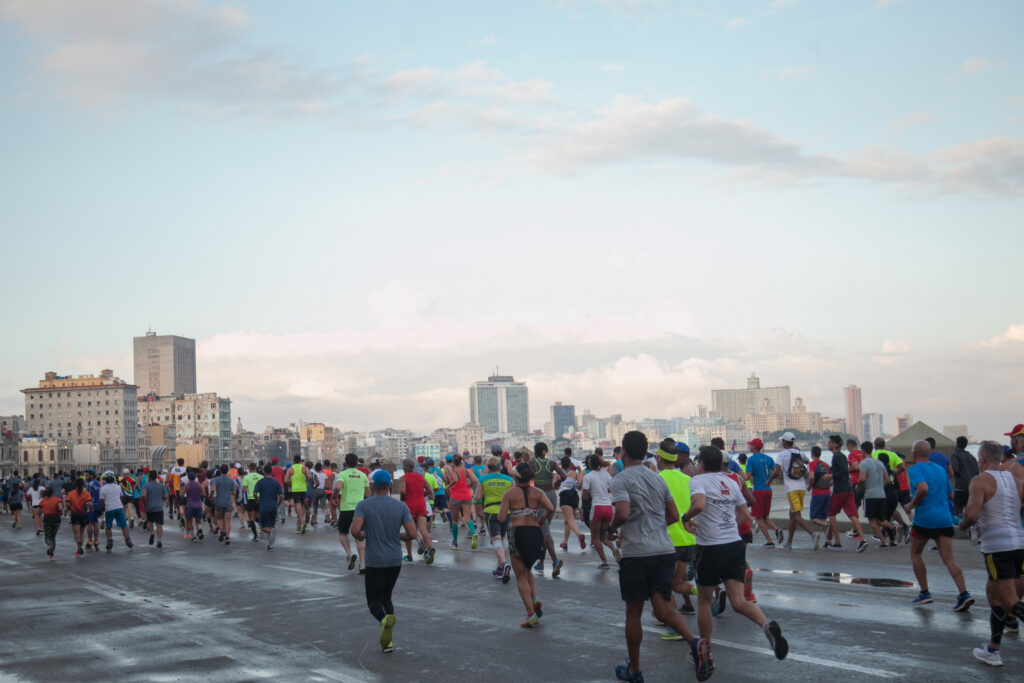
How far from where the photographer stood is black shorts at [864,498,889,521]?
17.8 meters

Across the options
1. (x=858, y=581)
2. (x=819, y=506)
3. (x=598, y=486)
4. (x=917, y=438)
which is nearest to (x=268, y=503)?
(x=598, y=486)

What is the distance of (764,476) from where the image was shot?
1823cm

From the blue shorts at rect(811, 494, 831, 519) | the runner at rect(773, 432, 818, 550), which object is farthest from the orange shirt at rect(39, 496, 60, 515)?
the blue shorts at rect(811, 494, 831, 519)

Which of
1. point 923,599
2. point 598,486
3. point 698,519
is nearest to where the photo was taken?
point 698,519

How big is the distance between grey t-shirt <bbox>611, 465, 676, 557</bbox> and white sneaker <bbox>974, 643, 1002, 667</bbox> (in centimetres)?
282

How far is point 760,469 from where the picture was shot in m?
18.2

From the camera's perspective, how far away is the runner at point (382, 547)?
1007 centimetres

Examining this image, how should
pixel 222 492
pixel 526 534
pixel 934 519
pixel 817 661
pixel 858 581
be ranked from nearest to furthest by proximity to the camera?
pixel 817 661, pixel 934 519, pixel 526 534, pixel 858 581, pixel 222 492

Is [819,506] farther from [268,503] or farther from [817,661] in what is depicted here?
[268,503]

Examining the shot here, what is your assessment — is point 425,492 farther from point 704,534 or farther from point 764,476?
point 704,534

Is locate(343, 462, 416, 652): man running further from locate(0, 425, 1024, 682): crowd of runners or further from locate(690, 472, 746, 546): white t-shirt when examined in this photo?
locate(690, 472, 746, 546): white t-shirt

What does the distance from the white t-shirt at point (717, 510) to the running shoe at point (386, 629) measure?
3171mm

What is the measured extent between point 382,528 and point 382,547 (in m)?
0.20

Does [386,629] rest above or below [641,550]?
below
